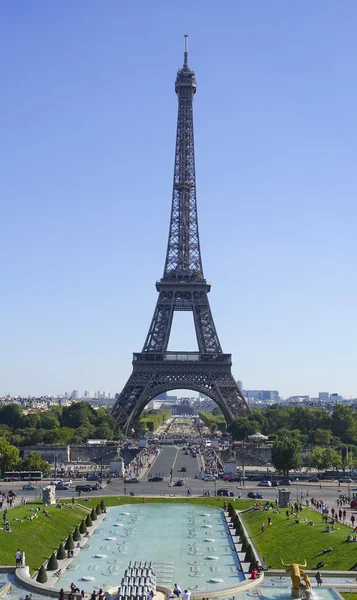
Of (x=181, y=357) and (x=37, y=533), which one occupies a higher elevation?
(x=181, y=357)

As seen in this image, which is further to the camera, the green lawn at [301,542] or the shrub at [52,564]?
the green lawn at [301,542]

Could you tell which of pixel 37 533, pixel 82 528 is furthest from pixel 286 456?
pixel 37 533

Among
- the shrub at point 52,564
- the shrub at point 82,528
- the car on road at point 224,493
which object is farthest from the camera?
the car on road at point 224,493

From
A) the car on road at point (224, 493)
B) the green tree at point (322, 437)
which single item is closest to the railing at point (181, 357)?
the green tree at point (322, 437)

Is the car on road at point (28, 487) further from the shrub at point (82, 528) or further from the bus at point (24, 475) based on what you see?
the shrub at point (82, 528)

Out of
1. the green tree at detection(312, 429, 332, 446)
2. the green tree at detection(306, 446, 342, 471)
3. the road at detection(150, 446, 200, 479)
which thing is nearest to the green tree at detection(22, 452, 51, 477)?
the road at detection(150, 446, 200, 479)

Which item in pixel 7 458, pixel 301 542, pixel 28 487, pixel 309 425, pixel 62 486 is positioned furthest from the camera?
pixel 309 425

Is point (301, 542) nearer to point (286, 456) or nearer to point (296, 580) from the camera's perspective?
point (296, 580)

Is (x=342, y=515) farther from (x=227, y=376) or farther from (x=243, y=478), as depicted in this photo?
(x=227, y=376)
